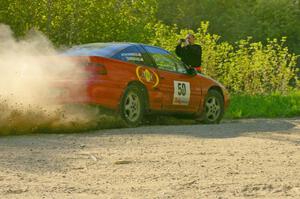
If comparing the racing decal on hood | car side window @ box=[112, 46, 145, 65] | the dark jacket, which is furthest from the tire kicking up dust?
the dark jacket

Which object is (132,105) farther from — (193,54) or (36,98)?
(193,54)

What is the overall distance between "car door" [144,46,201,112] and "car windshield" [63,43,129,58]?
0.85 meters

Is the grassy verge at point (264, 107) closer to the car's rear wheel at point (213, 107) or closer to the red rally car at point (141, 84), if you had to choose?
the car's rear wheel at point (213, 107)

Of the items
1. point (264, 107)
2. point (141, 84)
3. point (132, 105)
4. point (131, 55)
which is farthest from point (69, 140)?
point (264, 107)

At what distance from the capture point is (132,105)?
11883mm

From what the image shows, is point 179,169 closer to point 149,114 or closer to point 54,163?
point 54,163

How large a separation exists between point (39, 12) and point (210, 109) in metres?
8.74

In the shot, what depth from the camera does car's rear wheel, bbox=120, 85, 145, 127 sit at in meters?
11.7

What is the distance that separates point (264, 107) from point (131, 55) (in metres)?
6.77

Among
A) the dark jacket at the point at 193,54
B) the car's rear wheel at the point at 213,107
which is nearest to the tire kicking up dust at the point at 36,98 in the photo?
the car's rear wheel at the point at 213,107

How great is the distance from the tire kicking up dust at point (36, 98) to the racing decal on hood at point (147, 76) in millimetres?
1212

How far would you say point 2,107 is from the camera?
1043 cm

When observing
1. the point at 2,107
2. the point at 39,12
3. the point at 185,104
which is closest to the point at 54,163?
the point at 2,107

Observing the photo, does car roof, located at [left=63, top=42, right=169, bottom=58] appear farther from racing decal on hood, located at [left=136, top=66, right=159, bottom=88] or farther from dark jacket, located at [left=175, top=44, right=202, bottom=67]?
dark jacket, located at [left=175, top=44, right=202, bottom=67]
